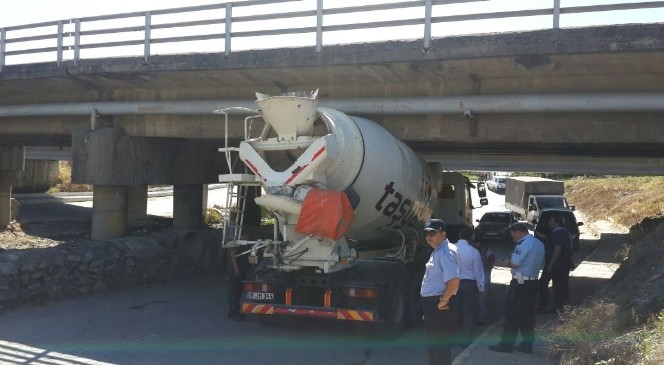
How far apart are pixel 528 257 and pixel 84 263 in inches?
349

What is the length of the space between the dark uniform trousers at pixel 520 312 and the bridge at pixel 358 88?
3799 millimetres

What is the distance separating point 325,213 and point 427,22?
13.8 feet

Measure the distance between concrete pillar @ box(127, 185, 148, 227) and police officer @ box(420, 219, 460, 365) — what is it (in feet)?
52.6

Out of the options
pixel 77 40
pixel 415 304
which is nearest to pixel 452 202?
pixel 415 304

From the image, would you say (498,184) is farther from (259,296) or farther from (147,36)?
(259,296)

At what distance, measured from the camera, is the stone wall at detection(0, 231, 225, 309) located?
39.0 feet

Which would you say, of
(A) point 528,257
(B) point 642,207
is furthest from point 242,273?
(B) point 642,207

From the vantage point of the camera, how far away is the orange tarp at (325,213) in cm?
851

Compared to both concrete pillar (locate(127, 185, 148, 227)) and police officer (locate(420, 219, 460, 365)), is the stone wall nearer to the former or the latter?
concrete pillar (locate(127, 185, 148, 227))

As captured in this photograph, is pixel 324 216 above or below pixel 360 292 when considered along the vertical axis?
above

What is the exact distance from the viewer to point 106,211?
15.5 m

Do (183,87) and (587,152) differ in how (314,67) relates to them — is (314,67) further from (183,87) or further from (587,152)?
(587,152)

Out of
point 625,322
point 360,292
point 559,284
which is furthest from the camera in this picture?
point 559,284

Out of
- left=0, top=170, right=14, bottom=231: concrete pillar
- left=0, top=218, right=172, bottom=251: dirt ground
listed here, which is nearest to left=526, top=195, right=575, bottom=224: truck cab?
left=0, top=218, right=172, bottom=251: dirt ground
